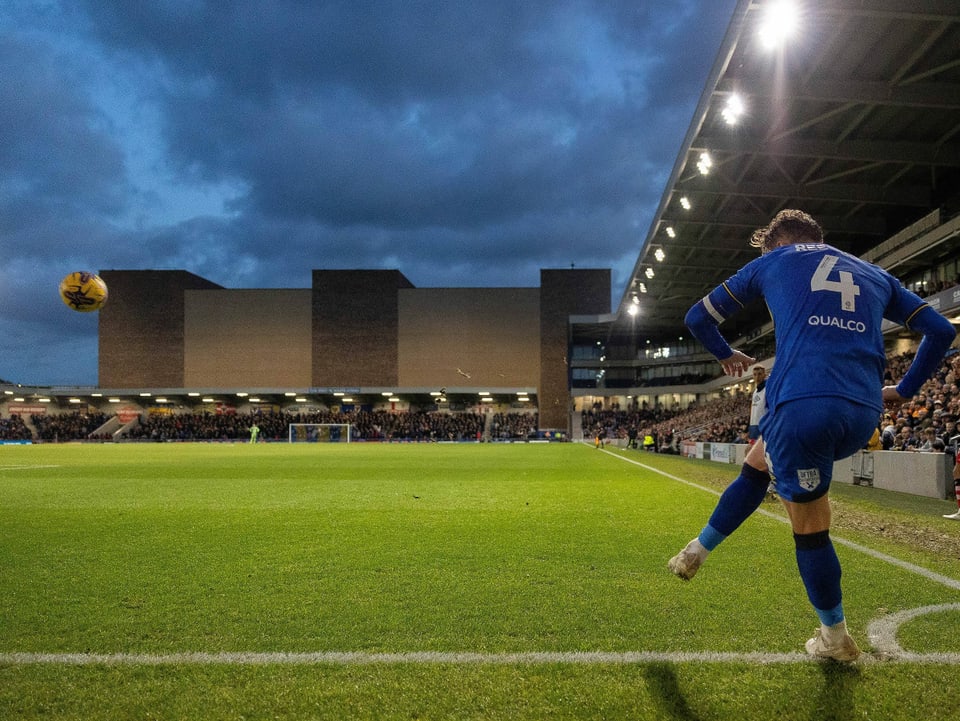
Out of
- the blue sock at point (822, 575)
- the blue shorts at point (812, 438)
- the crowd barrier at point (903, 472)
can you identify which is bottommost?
the crowd barrier at point (903, 472)

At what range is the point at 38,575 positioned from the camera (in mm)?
4383

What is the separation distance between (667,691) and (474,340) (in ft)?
189

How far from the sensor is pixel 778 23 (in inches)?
527

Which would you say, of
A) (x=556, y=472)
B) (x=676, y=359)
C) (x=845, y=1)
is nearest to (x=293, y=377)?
(x=676, y=359)

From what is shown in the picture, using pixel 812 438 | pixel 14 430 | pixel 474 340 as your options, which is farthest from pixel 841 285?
pixel 14 430

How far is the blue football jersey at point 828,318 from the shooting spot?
2619 mm

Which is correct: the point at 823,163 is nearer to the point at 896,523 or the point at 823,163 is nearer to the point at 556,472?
the point at 556,472

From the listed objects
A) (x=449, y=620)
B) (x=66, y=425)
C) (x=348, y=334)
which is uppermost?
(x=348, y=334)

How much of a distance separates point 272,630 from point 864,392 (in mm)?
3055

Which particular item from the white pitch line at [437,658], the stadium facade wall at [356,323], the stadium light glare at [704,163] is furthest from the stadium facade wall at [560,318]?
the white pitch line at [437,658]

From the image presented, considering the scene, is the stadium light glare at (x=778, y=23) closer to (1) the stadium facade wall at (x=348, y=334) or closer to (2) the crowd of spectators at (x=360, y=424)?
(2) the crowd of spectators at (x=360, y=424)

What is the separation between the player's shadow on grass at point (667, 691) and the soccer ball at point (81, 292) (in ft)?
65.4

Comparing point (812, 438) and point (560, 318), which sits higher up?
point (560, 318)

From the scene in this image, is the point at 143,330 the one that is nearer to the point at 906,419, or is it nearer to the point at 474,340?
the point at 474,340
